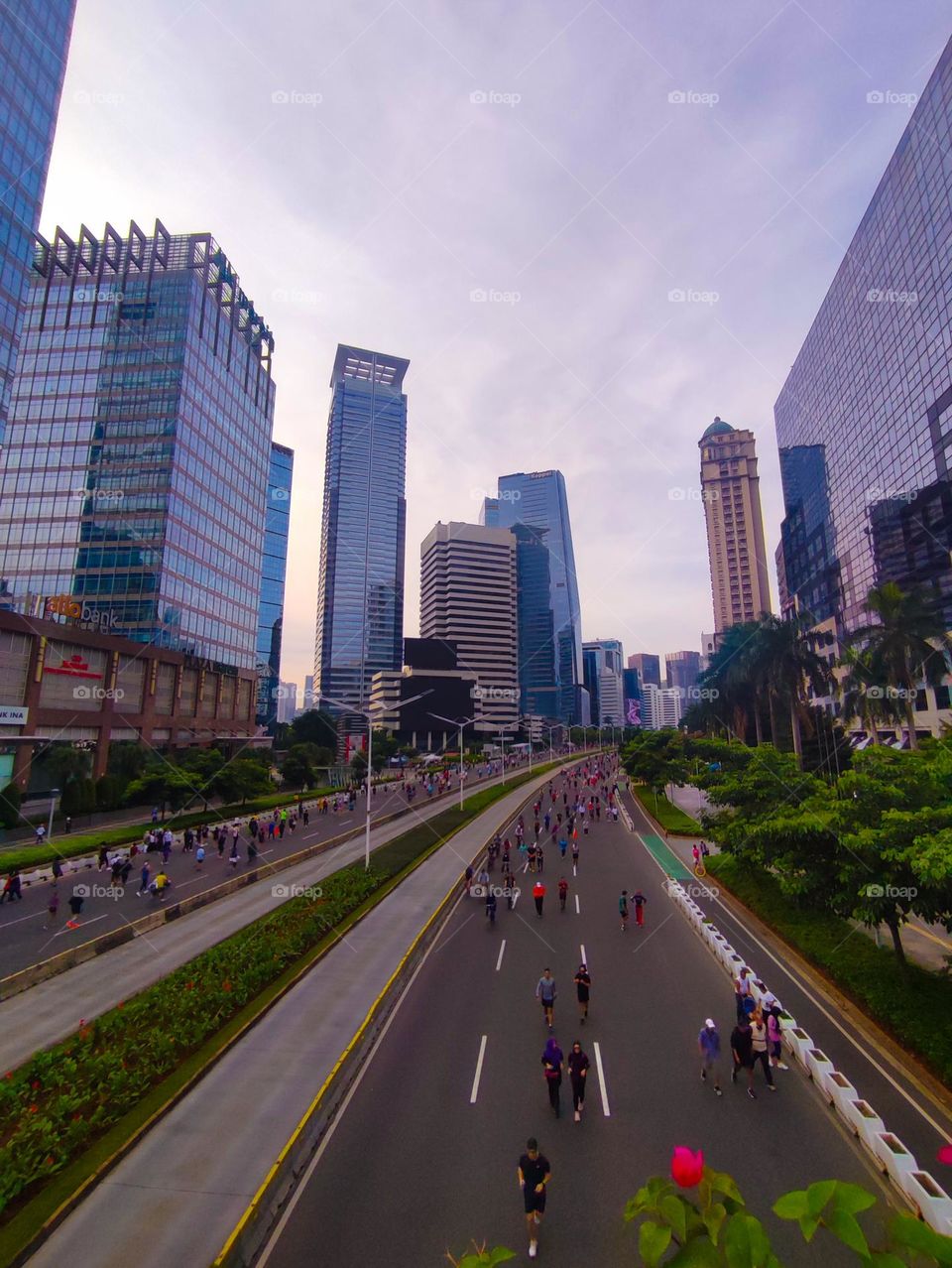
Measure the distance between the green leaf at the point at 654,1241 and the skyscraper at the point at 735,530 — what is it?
197225 millimetres

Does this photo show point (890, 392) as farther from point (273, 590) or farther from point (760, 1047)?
point (273, 590)

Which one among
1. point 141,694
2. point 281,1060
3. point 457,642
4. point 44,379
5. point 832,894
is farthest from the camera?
point 457,642

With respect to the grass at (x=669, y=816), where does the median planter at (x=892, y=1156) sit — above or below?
below

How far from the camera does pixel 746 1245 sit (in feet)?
7.89

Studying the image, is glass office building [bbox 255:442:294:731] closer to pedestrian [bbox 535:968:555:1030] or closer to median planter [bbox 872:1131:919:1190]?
pedestrian [bbox 535:968:555:1030]

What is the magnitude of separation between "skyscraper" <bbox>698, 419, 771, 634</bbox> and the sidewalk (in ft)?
610

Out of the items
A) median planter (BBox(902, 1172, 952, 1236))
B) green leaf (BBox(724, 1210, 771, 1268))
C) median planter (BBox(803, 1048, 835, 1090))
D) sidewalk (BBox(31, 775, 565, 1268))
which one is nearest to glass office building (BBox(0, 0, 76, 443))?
sidewalk (BBox(31, 775, 565, 1268))

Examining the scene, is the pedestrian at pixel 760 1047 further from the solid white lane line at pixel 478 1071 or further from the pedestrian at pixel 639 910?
the pedestrian at pixel 639 910

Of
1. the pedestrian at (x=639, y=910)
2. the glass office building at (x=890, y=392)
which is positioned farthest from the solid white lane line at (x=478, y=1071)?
the glass office building at (x=890, y=392)

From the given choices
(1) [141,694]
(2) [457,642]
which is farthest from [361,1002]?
(2) [457,642]

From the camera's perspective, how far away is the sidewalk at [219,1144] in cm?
937

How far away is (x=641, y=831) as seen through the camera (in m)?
49.2

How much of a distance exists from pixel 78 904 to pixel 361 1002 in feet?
47.1

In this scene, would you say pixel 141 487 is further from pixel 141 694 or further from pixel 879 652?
pixel 879 652
